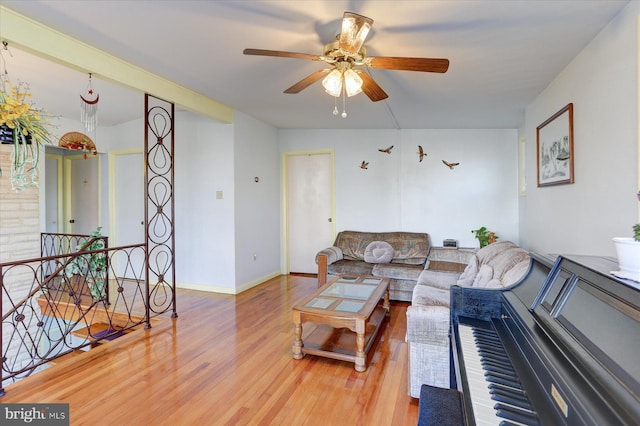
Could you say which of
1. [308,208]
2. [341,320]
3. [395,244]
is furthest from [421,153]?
[341,320]

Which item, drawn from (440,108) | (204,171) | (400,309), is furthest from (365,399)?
(204,171)

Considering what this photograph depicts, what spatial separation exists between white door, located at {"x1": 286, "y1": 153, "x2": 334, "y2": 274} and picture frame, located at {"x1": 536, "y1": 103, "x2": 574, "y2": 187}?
300 centimetres

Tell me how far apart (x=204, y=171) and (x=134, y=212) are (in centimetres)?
161

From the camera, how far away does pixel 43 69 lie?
314 cm

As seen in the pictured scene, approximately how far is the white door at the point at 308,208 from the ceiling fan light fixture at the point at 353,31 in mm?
3459

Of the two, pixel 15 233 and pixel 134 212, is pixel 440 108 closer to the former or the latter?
pixel 134 212

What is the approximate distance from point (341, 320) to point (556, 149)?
2292 mm

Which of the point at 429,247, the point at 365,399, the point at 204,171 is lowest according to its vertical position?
the point at 365,399

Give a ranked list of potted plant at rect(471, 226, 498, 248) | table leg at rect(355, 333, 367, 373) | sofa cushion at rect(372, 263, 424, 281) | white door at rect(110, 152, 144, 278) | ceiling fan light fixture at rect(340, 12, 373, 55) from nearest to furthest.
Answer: ceiling fan light fixture at rect(340, 12, 373, 55) < table leg at rect(355, 333, 367, 373) < sofa cushion at rect(372, 263, 424, 281) < potted plant at rect(471, 226, 498, 248) < white door at rect(110, 152, 144, 278)

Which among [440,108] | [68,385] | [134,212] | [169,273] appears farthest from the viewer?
[134,212]

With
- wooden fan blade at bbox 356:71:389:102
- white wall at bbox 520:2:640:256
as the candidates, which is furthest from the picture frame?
wooden fan blade at bbox 356:71:389:102

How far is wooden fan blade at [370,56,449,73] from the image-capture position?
74.0 inches

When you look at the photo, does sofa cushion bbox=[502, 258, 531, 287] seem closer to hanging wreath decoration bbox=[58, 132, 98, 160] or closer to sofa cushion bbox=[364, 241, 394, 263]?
sofa cushion bbox=[364, 241, 394, 263]

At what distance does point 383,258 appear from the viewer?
4.43 metres
